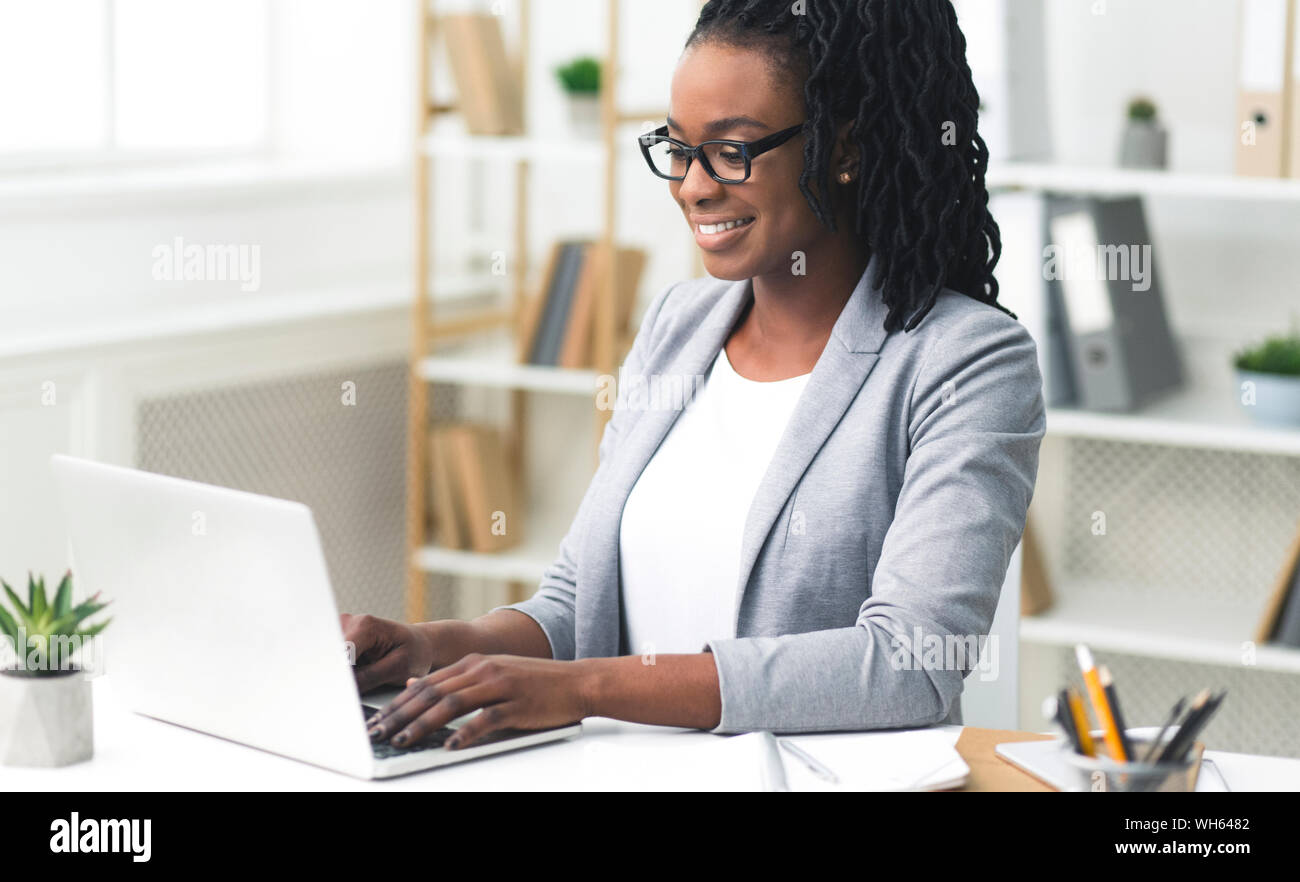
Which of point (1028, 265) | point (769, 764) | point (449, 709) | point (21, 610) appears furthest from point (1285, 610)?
point (21, 610)

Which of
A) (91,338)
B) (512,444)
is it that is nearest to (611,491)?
(91,338)

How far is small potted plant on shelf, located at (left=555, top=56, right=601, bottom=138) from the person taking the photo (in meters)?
3.19

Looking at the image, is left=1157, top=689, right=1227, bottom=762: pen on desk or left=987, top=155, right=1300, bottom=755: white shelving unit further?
left=987, top=155, right=1300, bottom=755: white shelving unit

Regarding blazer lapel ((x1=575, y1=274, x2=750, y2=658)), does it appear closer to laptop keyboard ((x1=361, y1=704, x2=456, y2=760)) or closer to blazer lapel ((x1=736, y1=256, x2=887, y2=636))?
blazer lapel ((x1=736, y1=256, x2=887, y2=636))

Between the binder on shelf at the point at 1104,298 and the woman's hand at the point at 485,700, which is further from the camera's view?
the binder on shelf at the point at 1104,298

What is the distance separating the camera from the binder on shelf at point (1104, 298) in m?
2.75

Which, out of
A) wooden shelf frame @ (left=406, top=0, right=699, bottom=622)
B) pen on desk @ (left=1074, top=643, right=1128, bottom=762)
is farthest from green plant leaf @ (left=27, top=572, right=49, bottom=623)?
wooden shelf frame @ (left=406, top=0, right=699, bottom=622)

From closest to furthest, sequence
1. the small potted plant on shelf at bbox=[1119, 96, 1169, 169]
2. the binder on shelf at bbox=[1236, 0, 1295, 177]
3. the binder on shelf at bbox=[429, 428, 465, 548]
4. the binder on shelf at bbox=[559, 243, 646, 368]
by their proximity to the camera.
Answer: the binder on shelf at bbox=[1236, 0, 1295, 177] < the small potted plant on shelf at bbox=[1119, 96, 1169, 169] < the binder on shelf at bbox=[559, 243, 646, 368] < the binder on shelf at bbox=[429, 428, 465, 548]

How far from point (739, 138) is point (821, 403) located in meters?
0.26

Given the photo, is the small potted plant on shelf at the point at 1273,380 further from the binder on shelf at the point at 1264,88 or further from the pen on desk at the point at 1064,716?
the pen on desk at the point at 1064,716

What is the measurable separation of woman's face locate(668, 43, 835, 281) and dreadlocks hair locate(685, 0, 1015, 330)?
0.05ft

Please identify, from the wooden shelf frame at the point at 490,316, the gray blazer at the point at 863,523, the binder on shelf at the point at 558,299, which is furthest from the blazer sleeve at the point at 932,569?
the binder on shelf at the point at 558,299

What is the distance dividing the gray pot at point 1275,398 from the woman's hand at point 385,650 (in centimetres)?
178
